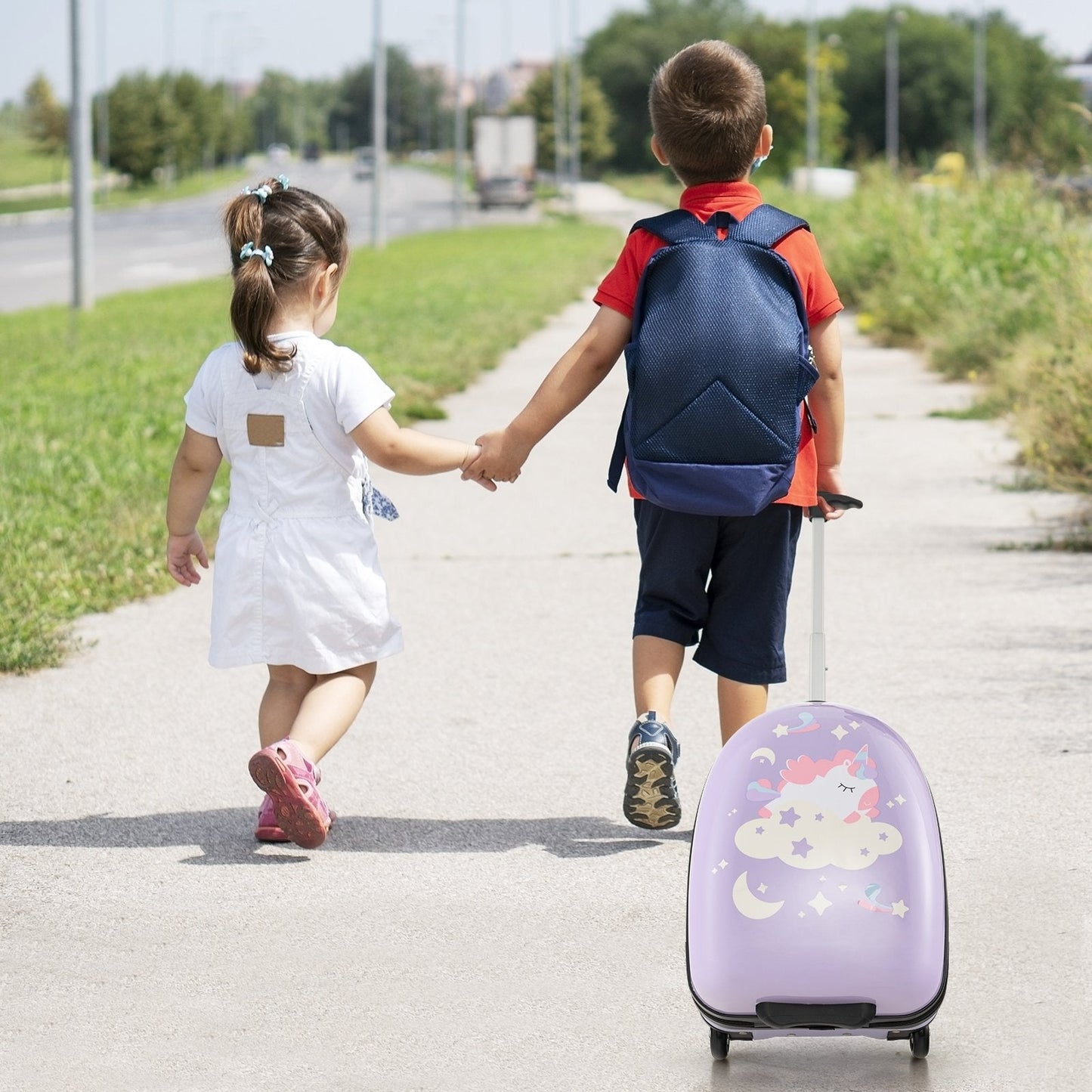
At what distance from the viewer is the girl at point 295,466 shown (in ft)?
12.7

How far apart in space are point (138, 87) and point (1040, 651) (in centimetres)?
7738

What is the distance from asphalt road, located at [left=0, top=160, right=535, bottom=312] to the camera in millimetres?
26703

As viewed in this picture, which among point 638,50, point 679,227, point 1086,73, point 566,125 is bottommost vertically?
point 679,227

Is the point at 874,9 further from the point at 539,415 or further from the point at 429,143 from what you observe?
the point at 539,415

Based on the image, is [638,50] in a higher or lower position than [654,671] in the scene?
higher

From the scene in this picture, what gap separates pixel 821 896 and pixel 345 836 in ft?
5.05

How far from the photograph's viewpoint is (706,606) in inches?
154

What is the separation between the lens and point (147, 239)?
135ft

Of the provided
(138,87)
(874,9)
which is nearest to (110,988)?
(138,87)

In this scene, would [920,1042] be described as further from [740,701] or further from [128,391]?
[128,391]

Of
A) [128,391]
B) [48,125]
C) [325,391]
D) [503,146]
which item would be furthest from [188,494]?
[48,125]

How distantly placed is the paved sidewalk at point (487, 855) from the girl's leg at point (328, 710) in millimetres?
235

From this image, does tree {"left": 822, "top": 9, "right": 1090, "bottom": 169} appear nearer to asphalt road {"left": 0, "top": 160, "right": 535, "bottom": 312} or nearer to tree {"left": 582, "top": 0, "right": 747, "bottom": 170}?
tree {"left": 582, "top": 0, "right": 747, "bottom": 170}

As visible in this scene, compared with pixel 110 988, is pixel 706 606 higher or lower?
higher
